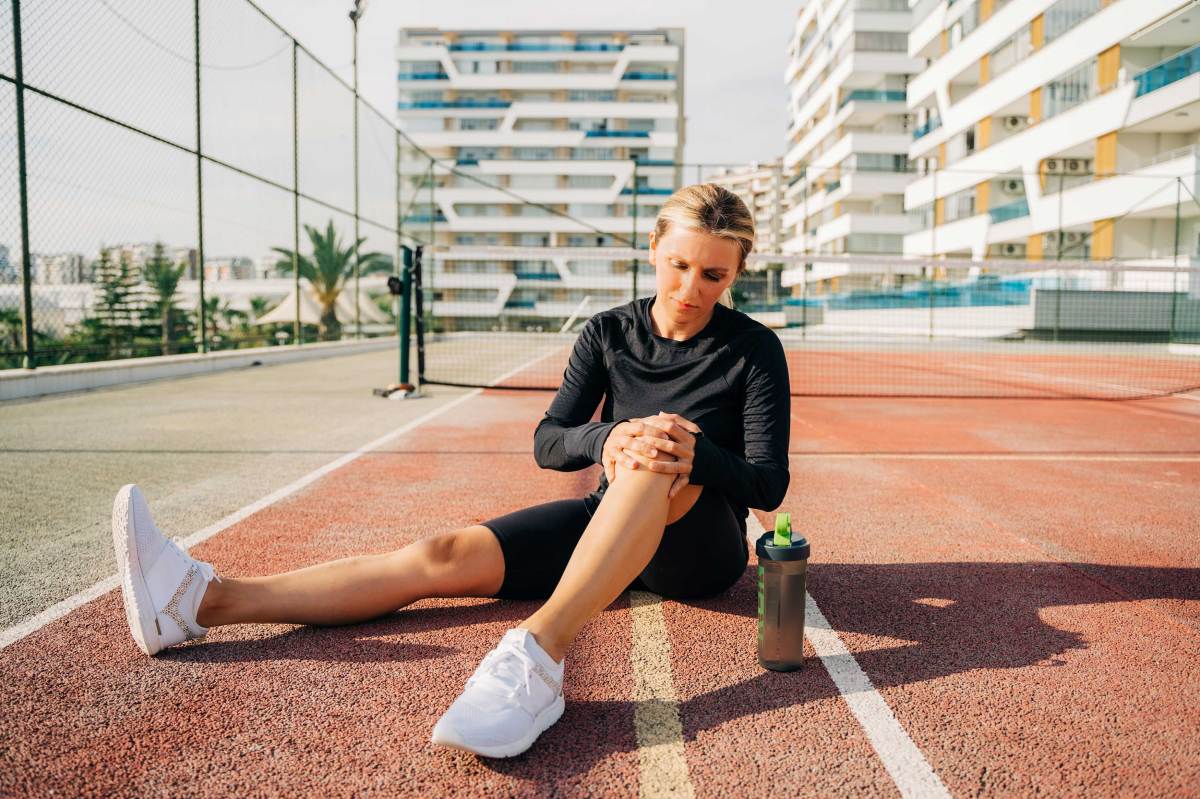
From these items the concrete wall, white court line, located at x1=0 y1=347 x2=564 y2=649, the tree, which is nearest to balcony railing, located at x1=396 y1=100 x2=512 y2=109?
the concrete wall

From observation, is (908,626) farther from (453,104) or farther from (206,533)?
(453,104)

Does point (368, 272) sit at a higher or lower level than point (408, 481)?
higher

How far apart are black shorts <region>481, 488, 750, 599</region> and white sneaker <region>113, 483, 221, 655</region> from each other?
89 cm

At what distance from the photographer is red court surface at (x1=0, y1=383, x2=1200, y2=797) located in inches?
74.2

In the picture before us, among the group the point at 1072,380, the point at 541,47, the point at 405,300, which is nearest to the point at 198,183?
the point at 405,300

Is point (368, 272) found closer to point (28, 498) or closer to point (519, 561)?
point (28, 498)

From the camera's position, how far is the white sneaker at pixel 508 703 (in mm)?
1901

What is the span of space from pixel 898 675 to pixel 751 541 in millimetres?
1517

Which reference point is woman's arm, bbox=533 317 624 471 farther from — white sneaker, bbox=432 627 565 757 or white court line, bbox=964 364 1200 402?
white court line, bbox=964 364 1200 402

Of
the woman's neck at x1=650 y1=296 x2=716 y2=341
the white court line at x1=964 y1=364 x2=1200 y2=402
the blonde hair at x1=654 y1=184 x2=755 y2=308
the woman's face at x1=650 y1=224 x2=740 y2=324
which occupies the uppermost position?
the blonde hair at x1=654 y1=184 x2=755 y2=308

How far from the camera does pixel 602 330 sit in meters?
2.90

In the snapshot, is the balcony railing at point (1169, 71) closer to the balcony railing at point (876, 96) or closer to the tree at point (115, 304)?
the tree at point (115, 304)

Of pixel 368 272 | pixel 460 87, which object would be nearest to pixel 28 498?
pixel 368 272

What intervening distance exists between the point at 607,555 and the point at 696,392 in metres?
0.75
